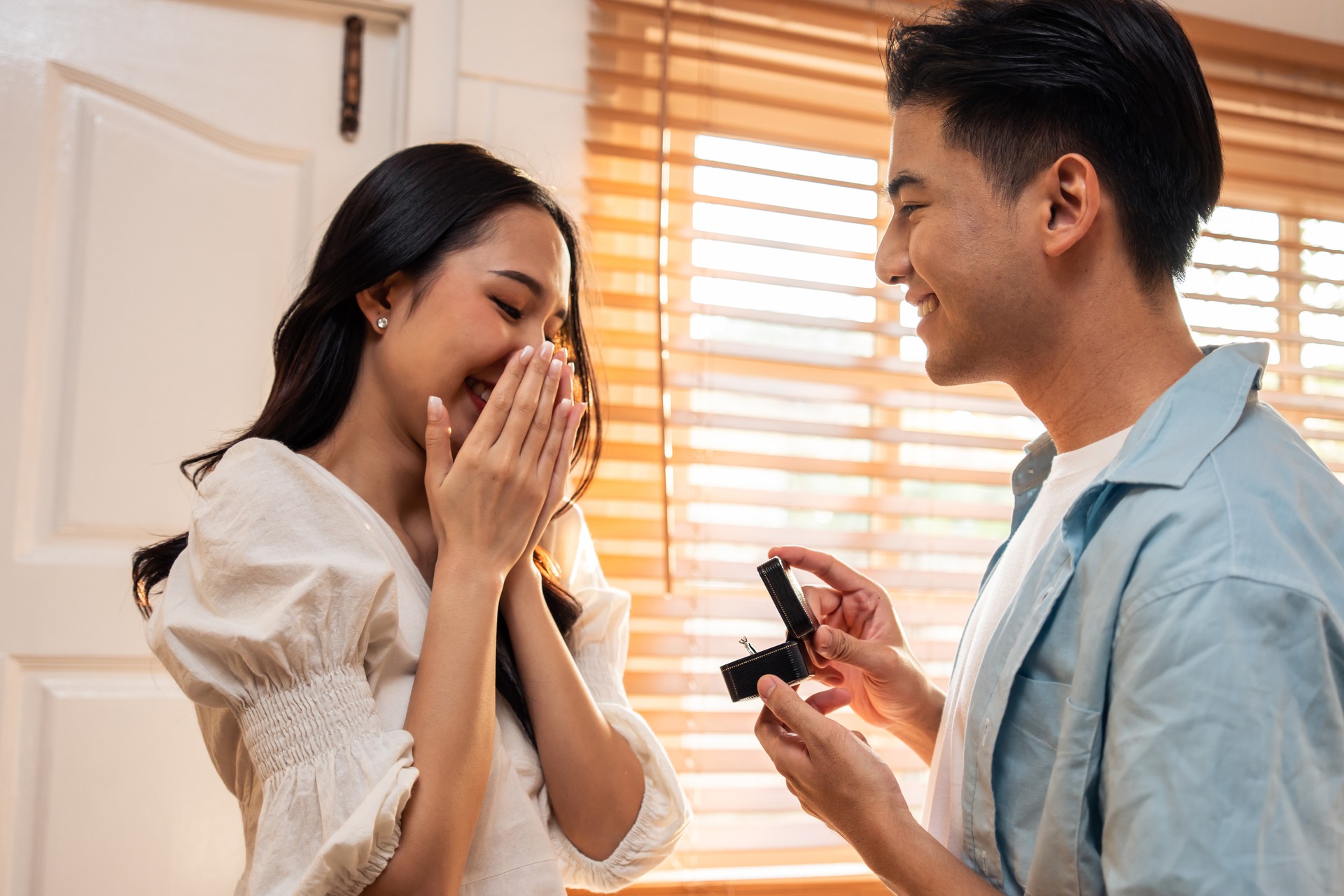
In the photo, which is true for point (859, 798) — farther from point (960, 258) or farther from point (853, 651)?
point (960, 258)

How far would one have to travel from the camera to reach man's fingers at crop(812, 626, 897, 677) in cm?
99

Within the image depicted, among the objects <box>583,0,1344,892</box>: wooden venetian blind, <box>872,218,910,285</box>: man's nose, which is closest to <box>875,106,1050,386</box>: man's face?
<box>872,218,910,285</box>: man's nose

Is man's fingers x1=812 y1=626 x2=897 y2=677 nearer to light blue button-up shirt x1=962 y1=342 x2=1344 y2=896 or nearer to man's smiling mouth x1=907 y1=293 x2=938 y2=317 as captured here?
light blue button-up shirt x1=962 y1=342 x2=1344 y2=896

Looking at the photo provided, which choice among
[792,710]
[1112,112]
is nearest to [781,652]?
[792,710]

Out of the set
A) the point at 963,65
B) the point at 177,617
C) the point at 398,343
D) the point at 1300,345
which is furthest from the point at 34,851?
the point at 1300,345

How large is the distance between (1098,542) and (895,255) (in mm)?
350

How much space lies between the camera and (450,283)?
1.08 m

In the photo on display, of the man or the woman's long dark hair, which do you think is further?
the woman's long dark hair

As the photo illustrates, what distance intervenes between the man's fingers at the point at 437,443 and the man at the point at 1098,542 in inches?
15.1

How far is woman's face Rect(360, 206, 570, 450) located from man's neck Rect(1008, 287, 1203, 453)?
21.0 inches

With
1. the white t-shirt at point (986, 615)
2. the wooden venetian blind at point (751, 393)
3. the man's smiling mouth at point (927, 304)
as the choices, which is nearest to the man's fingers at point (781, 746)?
the white t-shirt at point (986, 615)

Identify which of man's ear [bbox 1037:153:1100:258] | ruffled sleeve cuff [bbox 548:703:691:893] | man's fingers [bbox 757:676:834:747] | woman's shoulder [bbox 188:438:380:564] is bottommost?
ruffled sleeve cuff [bbox 548:703:691:893]

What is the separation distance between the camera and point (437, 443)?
1037 millimetres

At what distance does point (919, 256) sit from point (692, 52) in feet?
3.26
